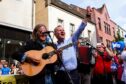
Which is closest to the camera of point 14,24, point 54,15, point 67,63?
point 67,63

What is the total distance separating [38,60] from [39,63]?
5 centimetres

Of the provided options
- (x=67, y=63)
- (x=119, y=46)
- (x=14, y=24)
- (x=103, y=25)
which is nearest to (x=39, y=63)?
(x=67, y=63)

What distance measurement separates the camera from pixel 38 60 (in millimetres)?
4180

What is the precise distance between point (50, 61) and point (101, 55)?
8.23ft

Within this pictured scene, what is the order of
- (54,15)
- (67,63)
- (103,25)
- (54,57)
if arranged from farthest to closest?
1. (103,25)
2. (54,15)
3. (67,63)
4. (54,57)

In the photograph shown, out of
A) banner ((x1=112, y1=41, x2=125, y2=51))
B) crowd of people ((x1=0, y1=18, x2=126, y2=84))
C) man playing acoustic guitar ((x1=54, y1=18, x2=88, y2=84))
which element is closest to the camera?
crowd of people ((x1=0, y1=18, x2=126, y2=84))

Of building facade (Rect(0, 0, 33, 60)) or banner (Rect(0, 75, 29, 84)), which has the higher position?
building facade (Rect(0, 0, 33, 60))

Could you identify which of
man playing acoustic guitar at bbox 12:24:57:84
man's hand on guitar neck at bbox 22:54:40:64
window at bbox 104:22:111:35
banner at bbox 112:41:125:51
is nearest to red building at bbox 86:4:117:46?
→ window at bbox 104:22:111:35

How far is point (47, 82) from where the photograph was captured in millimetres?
4270

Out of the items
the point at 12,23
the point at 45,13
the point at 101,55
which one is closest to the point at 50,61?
the point at 101,55

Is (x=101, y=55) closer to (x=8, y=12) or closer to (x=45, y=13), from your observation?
(x=8, y=12)

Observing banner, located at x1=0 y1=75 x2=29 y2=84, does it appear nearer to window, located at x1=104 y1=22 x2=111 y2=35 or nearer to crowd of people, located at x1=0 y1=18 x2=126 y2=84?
crowd of people, located at x1=0 y1=18 x2=126 y2=84

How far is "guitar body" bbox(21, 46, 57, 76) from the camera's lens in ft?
13.4

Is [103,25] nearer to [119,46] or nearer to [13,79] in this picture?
[119,46]
